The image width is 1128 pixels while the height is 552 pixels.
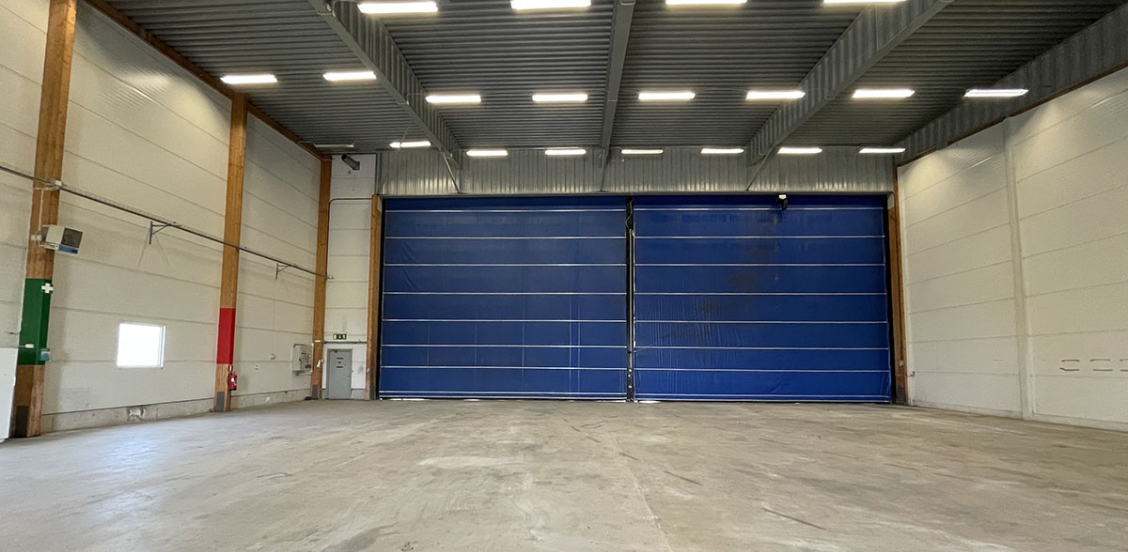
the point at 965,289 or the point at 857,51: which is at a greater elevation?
the point at 857,51

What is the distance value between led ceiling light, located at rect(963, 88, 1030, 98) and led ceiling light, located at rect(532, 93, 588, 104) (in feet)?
38.2

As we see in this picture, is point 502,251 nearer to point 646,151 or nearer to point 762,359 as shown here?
point 646,151

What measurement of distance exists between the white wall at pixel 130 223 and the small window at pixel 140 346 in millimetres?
189

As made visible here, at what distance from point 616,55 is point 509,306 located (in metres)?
12.1

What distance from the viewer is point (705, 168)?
2347cm

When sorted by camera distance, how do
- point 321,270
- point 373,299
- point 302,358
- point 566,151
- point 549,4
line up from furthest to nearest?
point 321,270 → point 373,299 → point 566,151 → point 302,358 → point 549,4

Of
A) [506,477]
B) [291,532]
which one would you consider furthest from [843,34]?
[291,532]

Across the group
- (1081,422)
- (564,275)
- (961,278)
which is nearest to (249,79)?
(564,275)

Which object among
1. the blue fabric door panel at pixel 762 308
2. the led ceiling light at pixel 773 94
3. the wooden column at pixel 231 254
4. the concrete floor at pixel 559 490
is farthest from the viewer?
the blue fabric door panel at pixel 762 308

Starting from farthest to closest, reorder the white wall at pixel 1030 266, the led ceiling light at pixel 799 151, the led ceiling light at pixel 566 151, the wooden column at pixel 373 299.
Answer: the wooden column at pixel 373 299 → the led ceiling light at pixel 566 151 → the led ceiling light at pixel 799 151 → the white wall at pixel 1030 266

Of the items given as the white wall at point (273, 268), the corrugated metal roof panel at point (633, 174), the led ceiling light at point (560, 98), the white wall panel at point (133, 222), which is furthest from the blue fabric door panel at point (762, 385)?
the white wall panel at point (133, 222)

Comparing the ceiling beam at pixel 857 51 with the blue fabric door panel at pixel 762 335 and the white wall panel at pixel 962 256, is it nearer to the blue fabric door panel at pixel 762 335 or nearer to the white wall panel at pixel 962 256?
the white wall panel at pixel 962 256

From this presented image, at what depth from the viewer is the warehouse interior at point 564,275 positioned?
6812 mm

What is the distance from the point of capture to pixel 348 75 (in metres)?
16.9
